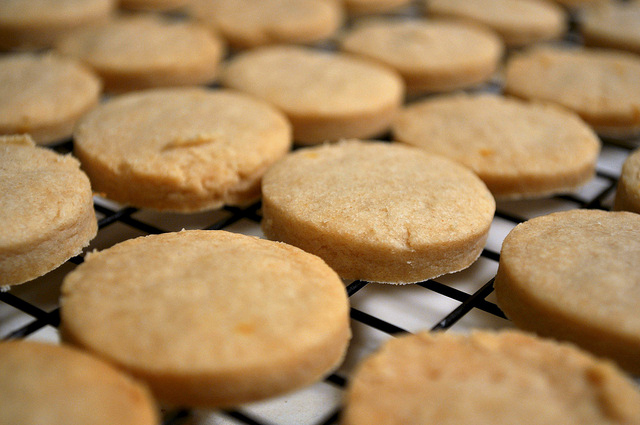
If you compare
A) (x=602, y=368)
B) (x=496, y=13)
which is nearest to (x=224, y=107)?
(x=602, y=368)

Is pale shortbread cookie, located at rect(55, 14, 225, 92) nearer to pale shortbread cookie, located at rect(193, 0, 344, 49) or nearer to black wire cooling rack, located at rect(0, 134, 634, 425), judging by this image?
pale shortbread cookie, located at rect(193, 0, 344, 49)

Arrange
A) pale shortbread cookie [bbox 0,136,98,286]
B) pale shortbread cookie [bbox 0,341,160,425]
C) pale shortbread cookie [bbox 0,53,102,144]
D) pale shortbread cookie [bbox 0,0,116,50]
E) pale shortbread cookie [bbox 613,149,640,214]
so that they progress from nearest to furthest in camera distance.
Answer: pale shortbread cookie [bbox 0,341,160,425] < pale shortbread cookie [bbox 0,136,98,286] < pale shortbread cookie [bbox 613,149,640,214] < pale shortbread cookie [bbox 0,53,102,144] < pale shortbread cookie [bbox 0,0,116,50]

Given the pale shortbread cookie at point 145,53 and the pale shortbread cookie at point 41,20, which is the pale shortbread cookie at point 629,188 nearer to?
the pale shortbread cookie at point 145,53

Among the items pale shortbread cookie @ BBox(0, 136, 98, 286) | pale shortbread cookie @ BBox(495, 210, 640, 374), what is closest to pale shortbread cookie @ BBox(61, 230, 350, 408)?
pale shortbread cookie @ BBox(0, 136, 98, 286)

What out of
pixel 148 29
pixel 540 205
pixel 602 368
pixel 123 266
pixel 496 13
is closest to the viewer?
pixel 602 368

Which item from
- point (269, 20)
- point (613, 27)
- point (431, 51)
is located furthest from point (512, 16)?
point (269, 20)

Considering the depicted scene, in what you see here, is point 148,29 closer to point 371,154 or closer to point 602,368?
point 371,154

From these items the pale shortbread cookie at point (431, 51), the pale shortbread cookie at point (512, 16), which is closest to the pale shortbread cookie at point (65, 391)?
the pale shortbread cookie at point (431, 51)
